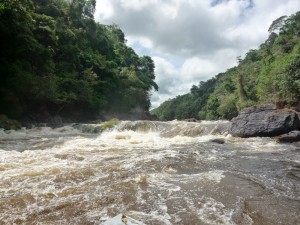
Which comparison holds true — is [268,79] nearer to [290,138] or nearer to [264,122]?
[264,122]

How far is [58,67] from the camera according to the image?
2950 centimetres

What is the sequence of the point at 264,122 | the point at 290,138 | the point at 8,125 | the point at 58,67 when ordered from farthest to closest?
the point at 58,67, the point at 8,125, the point at 264,122, the point at 290,138

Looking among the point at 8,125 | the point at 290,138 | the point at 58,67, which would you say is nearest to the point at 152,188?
the point at 290,138

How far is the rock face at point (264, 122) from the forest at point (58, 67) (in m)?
14.5

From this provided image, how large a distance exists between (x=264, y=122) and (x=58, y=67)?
71.5ft

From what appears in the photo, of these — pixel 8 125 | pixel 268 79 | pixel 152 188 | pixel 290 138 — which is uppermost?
pixel 268 79

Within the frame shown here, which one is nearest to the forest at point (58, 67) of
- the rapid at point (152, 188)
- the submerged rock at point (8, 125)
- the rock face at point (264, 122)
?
the submerged rock at point (8, 125)

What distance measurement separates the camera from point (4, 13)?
18391mm

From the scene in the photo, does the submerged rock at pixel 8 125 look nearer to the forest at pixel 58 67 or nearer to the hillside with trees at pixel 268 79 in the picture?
the forest at pixel 58 67

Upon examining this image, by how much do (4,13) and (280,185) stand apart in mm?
18894

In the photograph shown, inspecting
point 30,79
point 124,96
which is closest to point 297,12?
point 124,96

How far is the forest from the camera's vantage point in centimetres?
2080

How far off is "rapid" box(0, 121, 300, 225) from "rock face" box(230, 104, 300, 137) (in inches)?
179

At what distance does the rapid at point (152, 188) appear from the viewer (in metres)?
4.27
